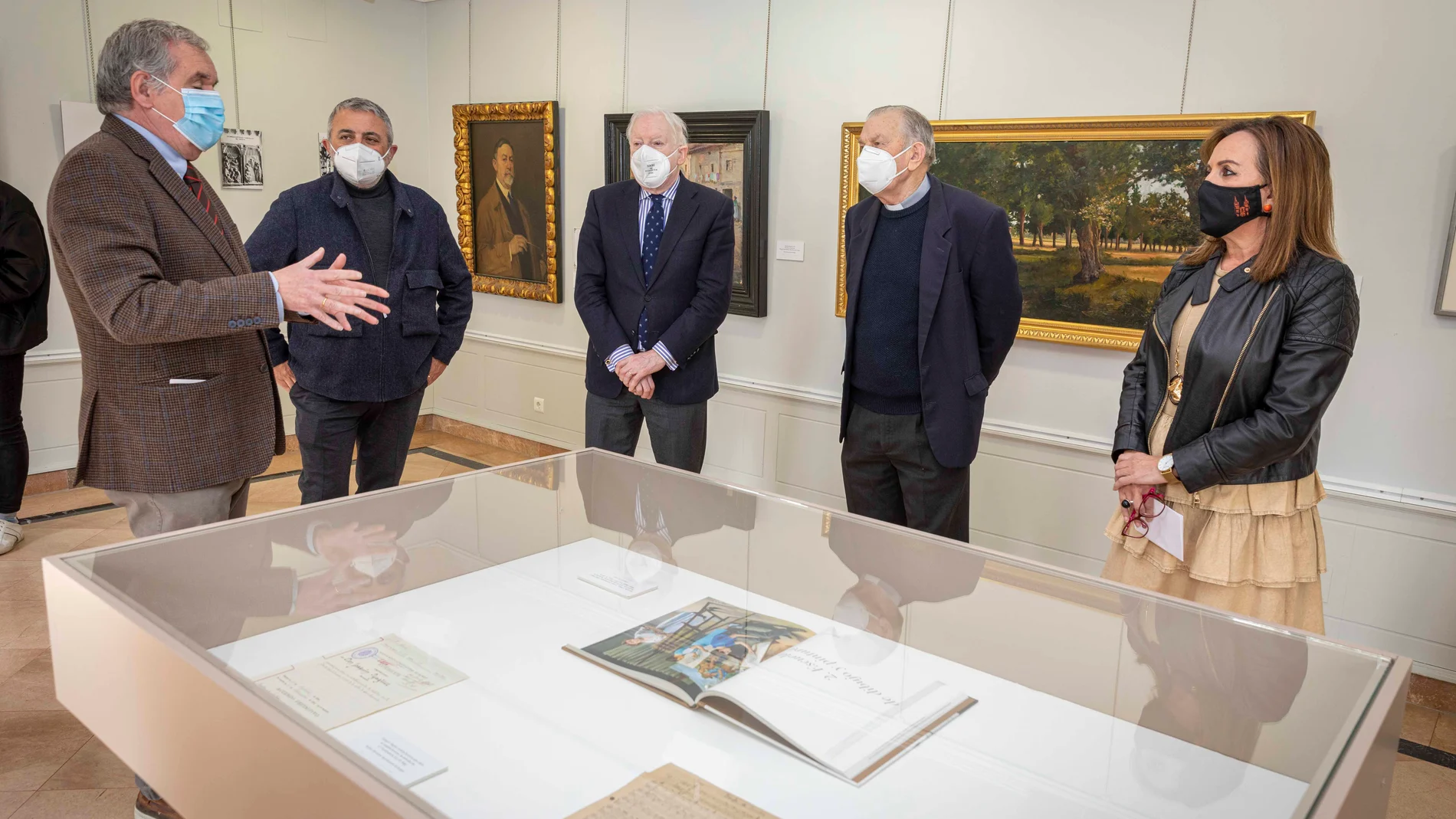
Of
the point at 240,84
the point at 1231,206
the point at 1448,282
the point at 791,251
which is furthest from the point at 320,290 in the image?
the point at 240,84

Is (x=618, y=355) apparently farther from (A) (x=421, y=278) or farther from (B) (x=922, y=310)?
(B) (x=922, y=310)

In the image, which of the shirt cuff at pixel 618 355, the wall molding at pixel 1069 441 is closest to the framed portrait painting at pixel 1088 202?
the wall molding at pixel 1069 441

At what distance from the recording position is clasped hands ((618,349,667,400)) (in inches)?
149

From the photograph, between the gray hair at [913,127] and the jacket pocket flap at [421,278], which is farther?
the jacket pocket flap at [421,278]

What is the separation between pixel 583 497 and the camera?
2.17 m

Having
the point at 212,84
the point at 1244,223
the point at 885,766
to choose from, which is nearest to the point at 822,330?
the point at 1244,223

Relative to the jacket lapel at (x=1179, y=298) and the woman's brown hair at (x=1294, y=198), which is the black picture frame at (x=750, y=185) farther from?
the woman's brown hair at (x=1294, y=198)

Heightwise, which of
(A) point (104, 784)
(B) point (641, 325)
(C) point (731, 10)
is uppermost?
(C) point (731, 10)

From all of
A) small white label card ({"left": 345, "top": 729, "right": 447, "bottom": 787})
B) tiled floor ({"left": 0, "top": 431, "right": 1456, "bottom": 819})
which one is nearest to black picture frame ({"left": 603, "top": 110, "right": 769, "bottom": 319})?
tiled floor ({"left": 0, "top": 431, "right": 1456, "bottom": 819})

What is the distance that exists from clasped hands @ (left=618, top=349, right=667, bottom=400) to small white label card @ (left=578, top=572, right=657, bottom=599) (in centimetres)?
202

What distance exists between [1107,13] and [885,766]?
12.2 feet

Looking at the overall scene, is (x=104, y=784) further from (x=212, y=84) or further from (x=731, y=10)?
(x=731, y=10)

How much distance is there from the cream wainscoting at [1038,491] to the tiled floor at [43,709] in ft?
6.04

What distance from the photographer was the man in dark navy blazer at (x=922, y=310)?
3.23 metres
